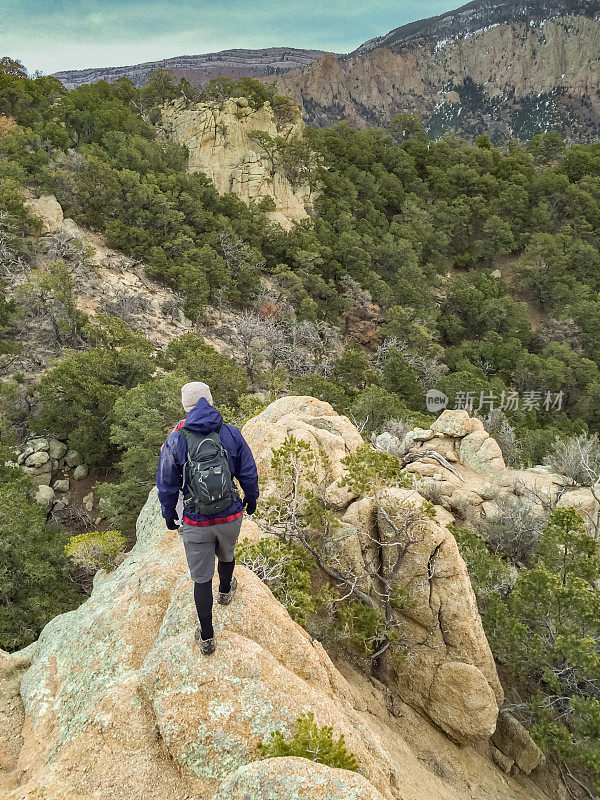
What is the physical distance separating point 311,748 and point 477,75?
6971 inches

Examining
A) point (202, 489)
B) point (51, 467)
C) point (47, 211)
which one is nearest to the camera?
point (202, 489)

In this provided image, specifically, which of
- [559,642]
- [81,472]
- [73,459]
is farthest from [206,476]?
[73,459]

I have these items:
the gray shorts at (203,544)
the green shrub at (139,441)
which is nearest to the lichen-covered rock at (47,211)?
the green shrub at (139,441)

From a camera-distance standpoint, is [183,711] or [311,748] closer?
[311,748]

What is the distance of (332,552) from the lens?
7.44m

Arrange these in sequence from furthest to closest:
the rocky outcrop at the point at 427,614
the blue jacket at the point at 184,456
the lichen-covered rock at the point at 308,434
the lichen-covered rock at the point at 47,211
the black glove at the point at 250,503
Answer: the lichen-covered rock at the point at 47,211, the lichen-covered rock at the point at 308,434, the rocky outcrop at the point at 427,614, the black glove at the point at 250,503, the blue jacket at the point at 184,456

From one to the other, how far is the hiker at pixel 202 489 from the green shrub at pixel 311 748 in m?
0.87

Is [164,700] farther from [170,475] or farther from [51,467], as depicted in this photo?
[51,467]

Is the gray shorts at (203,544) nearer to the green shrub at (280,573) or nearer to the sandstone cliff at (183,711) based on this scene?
the sandstone cliff at (183,711)

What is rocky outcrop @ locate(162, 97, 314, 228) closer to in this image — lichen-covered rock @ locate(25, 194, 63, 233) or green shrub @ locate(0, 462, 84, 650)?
lichen-covered rock @ locate(25, 194, 63, 233)

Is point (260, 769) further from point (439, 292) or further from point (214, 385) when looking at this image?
point (439, 292)

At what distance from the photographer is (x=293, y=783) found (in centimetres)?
272

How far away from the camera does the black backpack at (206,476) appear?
3.46 meters

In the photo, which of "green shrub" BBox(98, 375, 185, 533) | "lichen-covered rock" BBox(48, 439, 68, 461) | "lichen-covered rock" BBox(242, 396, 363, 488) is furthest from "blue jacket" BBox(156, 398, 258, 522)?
"lichen-covered rock" BBox(48, 439, 68, 461)
